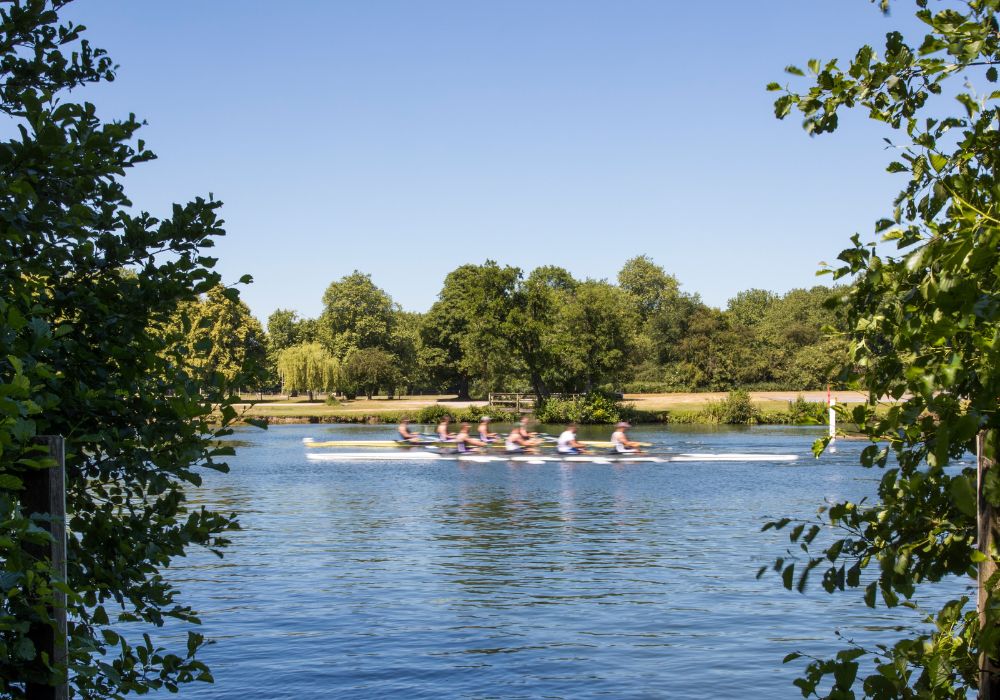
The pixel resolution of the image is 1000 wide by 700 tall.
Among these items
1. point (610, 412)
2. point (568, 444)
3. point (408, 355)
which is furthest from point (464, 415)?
point (408, 355)

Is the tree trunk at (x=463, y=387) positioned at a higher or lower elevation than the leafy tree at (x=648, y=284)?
lower

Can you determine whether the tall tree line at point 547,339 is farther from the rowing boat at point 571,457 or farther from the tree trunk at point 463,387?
the rowing boat at point 571,457

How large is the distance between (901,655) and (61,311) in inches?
165

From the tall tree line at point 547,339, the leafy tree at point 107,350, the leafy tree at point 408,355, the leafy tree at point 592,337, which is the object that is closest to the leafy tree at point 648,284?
the tall tree line at point 547,339

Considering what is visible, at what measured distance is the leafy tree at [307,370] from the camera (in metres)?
82.1

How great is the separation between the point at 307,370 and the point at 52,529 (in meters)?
80.3

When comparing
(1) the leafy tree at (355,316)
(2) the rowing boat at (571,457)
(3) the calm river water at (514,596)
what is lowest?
(3) the calm river water at (514,596)

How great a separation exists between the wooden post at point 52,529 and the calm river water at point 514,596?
4.09 meters

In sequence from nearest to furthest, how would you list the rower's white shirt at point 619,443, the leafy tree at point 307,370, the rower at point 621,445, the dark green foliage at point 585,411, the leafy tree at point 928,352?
1. the leafy tree at point 928,352
2. the rower at point 621,445
3. the rower's white shirt at point 619,443
4. the dark green foliage at point 585,411
5. the leafy tree at point 307,370

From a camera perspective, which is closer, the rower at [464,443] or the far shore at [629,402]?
the rower at [464,443]

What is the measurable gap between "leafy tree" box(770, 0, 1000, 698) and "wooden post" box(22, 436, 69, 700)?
8.90 ft

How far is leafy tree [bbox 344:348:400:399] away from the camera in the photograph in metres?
91.4

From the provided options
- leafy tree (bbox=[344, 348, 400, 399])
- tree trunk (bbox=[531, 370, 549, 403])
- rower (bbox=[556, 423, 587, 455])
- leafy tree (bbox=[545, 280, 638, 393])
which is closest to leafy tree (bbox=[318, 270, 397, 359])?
leafy tree (bbox=[344, 348, 400, 399])

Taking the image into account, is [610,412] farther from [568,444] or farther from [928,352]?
[928,352]
